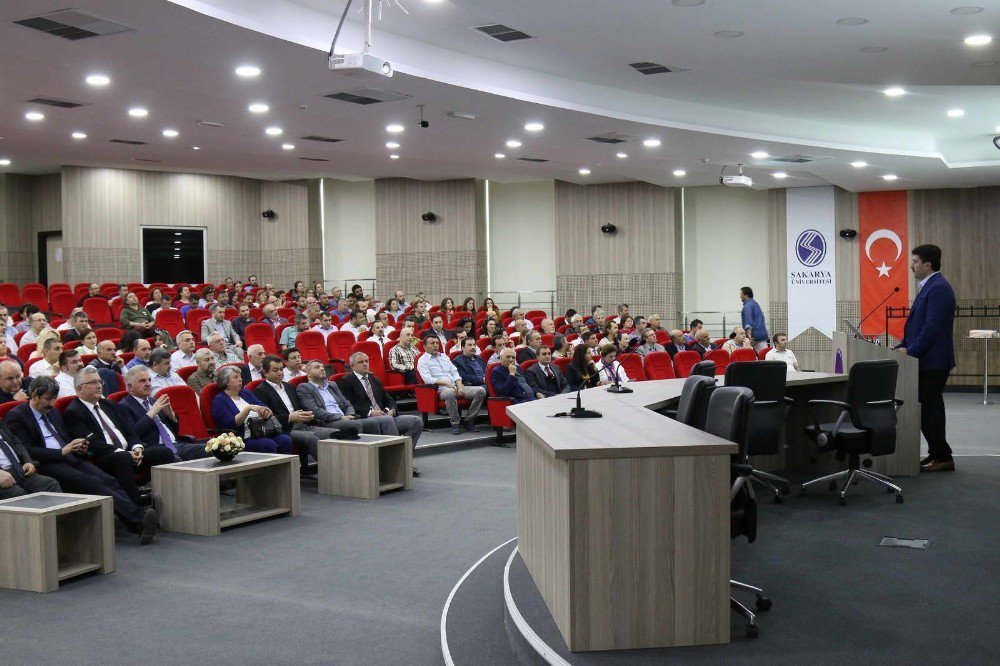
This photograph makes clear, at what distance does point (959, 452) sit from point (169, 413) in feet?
20.8

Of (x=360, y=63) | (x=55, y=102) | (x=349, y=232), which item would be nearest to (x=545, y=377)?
(x=360, y=63)

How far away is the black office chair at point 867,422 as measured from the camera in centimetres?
576

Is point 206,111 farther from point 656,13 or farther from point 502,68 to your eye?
point 656,13

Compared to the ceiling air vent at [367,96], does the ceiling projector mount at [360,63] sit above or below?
below

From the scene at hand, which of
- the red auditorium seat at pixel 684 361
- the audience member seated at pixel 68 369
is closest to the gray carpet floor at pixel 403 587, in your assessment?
the audience member seated at pixel 68 369

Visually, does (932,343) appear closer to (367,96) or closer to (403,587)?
(403,587)

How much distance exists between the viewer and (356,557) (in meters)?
5.05

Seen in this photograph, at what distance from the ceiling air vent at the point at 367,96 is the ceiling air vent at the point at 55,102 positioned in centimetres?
310

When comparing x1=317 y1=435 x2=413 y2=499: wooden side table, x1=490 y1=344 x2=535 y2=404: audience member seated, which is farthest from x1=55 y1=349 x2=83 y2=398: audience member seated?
x1=490 y1=344 x2=535 y2=404: audience member seated

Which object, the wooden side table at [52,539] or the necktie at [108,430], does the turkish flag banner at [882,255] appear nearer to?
the necktie at [108,430]

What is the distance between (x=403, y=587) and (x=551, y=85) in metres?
6.52

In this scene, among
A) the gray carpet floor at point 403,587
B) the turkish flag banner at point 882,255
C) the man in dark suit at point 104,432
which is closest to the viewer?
the gray carpet floor at point 403,587

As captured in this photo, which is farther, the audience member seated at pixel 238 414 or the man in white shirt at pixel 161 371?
the man in white shirt at pixel 161 371

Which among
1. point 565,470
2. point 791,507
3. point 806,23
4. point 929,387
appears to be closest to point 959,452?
point 929,387
